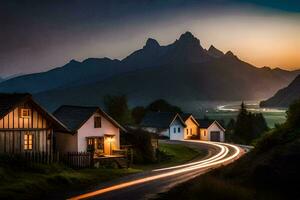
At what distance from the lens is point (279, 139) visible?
28922 mm

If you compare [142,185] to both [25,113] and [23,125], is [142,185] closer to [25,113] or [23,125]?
[23,125]

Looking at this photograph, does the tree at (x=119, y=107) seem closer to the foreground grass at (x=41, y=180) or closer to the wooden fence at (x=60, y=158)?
the wooden fence at (x=60, y=158)

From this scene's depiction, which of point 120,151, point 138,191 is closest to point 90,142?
point 120,151

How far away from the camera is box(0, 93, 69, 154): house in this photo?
3934cm

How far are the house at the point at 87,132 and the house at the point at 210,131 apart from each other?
52.5 m

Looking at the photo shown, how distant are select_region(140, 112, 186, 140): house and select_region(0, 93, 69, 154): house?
56565mm

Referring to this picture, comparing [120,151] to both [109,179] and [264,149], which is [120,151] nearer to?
[109,179]

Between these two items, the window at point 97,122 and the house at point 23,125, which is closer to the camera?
the house at point 23,125

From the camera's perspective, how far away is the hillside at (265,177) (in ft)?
82.5

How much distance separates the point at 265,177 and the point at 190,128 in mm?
78715

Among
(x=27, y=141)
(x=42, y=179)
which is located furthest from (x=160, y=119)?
(x=42, y=179)

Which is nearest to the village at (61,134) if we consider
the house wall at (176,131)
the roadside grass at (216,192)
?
the roadside grass at (216,192)

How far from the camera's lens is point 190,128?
105 meters

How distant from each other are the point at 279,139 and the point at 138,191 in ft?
28.9
